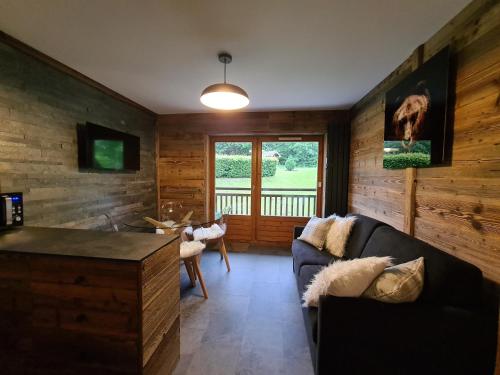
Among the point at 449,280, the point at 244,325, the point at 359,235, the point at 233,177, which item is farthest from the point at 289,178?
the point at 449,280

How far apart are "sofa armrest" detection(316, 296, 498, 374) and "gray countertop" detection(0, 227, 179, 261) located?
103 centimetres

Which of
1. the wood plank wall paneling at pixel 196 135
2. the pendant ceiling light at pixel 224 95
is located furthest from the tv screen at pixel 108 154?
the pendant ceiling light at pixel 224 95

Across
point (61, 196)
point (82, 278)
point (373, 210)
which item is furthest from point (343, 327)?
point (61, 196)

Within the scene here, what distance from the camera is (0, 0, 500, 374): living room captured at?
1.20 meters

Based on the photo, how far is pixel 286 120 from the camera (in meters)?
3.77

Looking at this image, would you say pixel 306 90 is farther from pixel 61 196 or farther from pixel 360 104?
pixel 61 196

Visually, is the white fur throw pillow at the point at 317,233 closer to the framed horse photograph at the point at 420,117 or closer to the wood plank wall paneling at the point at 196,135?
the framed horse photograph at the point at 420,117

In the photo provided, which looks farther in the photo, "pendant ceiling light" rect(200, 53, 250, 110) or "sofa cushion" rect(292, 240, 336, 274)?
"sofa cushion" rect(292, 240, 336, 274)

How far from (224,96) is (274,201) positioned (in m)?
2.54

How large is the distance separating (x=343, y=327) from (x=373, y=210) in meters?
1.84

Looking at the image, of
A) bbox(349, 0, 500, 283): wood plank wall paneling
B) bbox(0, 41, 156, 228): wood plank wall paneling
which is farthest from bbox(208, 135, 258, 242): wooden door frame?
bbox(349, 0, 500, 283): wood plank wall paneling

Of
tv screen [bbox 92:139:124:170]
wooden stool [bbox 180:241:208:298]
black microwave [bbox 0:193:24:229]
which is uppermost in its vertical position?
tv screen [bbox 92:139:124:170]

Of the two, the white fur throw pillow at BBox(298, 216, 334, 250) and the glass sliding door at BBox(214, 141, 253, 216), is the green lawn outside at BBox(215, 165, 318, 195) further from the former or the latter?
the white fur throw pillow at BBox(298, 216, 334, 250)

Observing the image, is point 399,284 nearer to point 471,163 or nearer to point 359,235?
point 471,163
